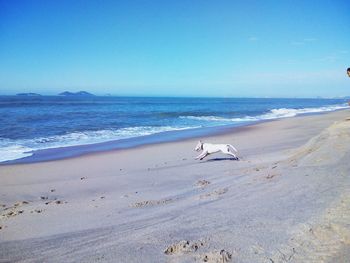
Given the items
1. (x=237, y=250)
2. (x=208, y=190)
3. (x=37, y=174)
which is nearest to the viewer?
(x=237, y=250)

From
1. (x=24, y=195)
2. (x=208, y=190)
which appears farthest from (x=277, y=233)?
(x=24, y=195)

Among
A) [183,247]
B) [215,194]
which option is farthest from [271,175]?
[183,247]

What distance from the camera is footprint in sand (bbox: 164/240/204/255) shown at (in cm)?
369

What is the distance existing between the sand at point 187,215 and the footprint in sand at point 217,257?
0.04 feet

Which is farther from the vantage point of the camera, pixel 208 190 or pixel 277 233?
pixel 208 190

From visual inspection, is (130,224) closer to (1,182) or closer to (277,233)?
(277,233)

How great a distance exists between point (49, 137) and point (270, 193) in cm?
1649

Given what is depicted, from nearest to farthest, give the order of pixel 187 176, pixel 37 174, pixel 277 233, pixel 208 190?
pixel 277 233 < pixel 208 190 < pixel 187 176 < pixel 37 174

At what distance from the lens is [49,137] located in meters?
19.0

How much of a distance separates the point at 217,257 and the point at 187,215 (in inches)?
56.8

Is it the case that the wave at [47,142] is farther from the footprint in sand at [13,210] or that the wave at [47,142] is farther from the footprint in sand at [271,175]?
the footprint in sand at [271,175]

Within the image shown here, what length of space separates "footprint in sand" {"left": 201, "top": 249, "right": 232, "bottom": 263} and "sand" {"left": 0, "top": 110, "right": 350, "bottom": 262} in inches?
0.4

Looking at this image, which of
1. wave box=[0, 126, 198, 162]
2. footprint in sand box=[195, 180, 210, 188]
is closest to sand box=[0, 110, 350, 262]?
footprint in sand box=[195, 180, 210, 188]

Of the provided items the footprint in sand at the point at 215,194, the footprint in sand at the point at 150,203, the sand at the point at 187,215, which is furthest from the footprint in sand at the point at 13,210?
the footprint in sand at the point at 215,194
